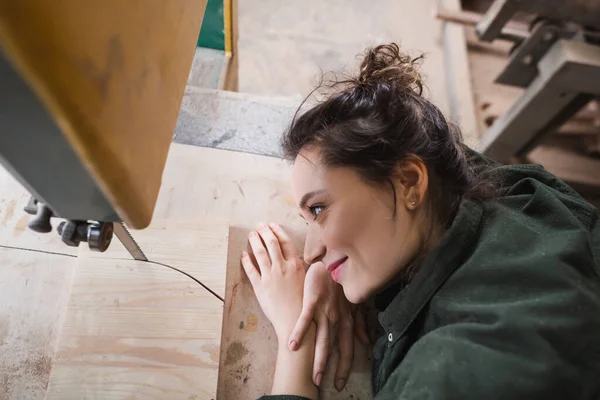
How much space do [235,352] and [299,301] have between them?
6.0 inches

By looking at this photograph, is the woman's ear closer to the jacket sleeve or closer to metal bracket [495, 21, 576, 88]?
the jacket sleeve

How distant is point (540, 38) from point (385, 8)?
115 centimetres

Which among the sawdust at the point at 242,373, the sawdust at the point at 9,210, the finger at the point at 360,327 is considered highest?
the finger at the point at 360,327

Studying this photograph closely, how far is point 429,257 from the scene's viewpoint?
2.38 feet

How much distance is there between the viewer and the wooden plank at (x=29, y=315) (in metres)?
0.77

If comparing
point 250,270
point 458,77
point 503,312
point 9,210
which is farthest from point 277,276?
point 458,77

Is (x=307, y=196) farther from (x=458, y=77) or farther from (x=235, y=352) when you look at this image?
(x=458, y=77)

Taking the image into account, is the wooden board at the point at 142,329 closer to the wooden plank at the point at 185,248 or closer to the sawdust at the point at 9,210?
the wooden plank at the point at 185,248

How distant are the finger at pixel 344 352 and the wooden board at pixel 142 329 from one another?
0.75ft

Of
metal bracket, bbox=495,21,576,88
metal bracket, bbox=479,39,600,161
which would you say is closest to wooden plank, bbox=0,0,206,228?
metal bracket, bbox=479,39,600,161

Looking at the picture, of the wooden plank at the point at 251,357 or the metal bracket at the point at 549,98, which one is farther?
the metal bracket at the point at 549,98

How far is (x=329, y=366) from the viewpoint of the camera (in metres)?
0.85

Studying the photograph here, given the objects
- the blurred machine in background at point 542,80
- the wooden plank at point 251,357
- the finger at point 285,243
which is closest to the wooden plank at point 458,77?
the blurred machine in background at point 542,80

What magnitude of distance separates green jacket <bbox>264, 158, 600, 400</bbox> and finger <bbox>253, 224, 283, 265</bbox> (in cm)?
25
